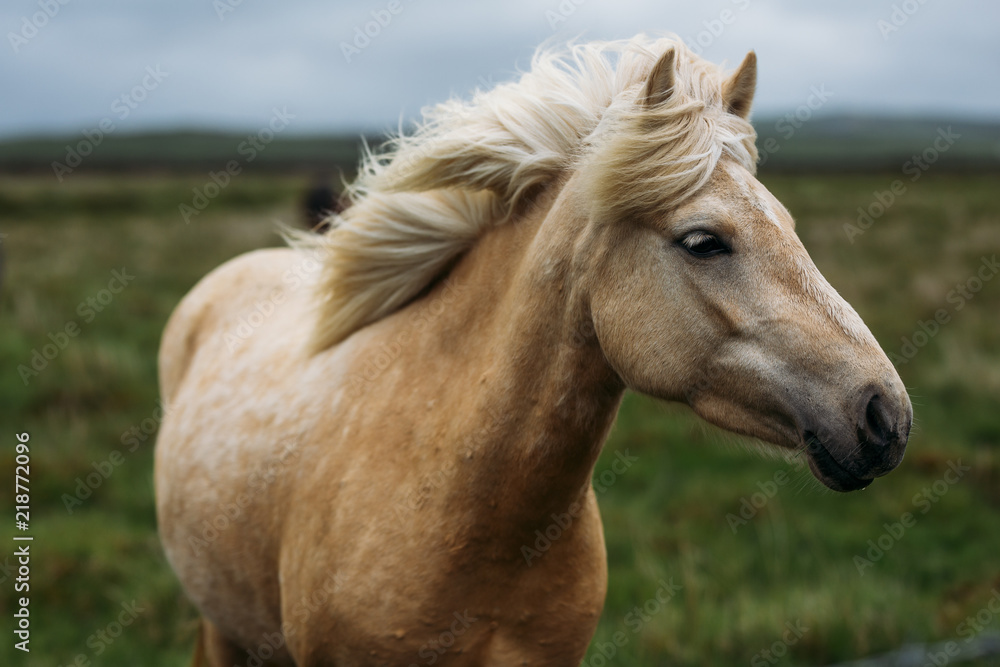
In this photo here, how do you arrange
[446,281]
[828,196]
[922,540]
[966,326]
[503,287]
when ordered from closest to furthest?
[503,287] < [446,281] < [922,540] < [966,326] < [828,196]

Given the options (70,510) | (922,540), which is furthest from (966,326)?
(70,510)

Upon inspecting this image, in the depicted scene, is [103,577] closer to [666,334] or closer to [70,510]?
[70,510]

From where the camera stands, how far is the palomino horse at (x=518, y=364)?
6.18ft

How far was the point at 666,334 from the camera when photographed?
1.95m

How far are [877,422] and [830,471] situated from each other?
18 cm

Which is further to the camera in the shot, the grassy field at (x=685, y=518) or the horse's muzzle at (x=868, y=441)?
the grassy field at (x=685, y=518)

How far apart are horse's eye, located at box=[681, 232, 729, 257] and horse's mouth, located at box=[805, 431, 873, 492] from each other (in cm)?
50

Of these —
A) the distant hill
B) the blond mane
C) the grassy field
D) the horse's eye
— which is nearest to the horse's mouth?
the grassy field

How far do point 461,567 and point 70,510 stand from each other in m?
5.07

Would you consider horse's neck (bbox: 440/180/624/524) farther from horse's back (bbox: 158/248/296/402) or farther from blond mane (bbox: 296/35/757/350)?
horse's back (bbox: 158/248/296/402)

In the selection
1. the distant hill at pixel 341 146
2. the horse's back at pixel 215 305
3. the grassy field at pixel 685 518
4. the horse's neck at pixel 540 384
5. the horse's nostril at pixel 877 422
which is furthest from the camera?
the distant hill at pixel 341 146

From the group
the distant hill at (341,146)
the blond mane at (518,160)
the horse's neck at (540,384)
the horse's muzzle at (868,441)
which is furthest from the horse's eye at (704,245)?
the distant hill at (341,146)

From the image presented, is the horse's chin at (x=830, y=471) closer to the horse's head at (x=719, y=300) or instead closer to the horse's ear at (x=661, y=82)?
the horse's head at (x=719, y=300)

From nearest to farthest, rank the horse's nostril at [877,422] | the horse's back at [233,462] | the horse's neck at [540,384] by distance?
the horse's nostril at [877,422], the horse's neck at [540,384], the horse's back at [233,462]
